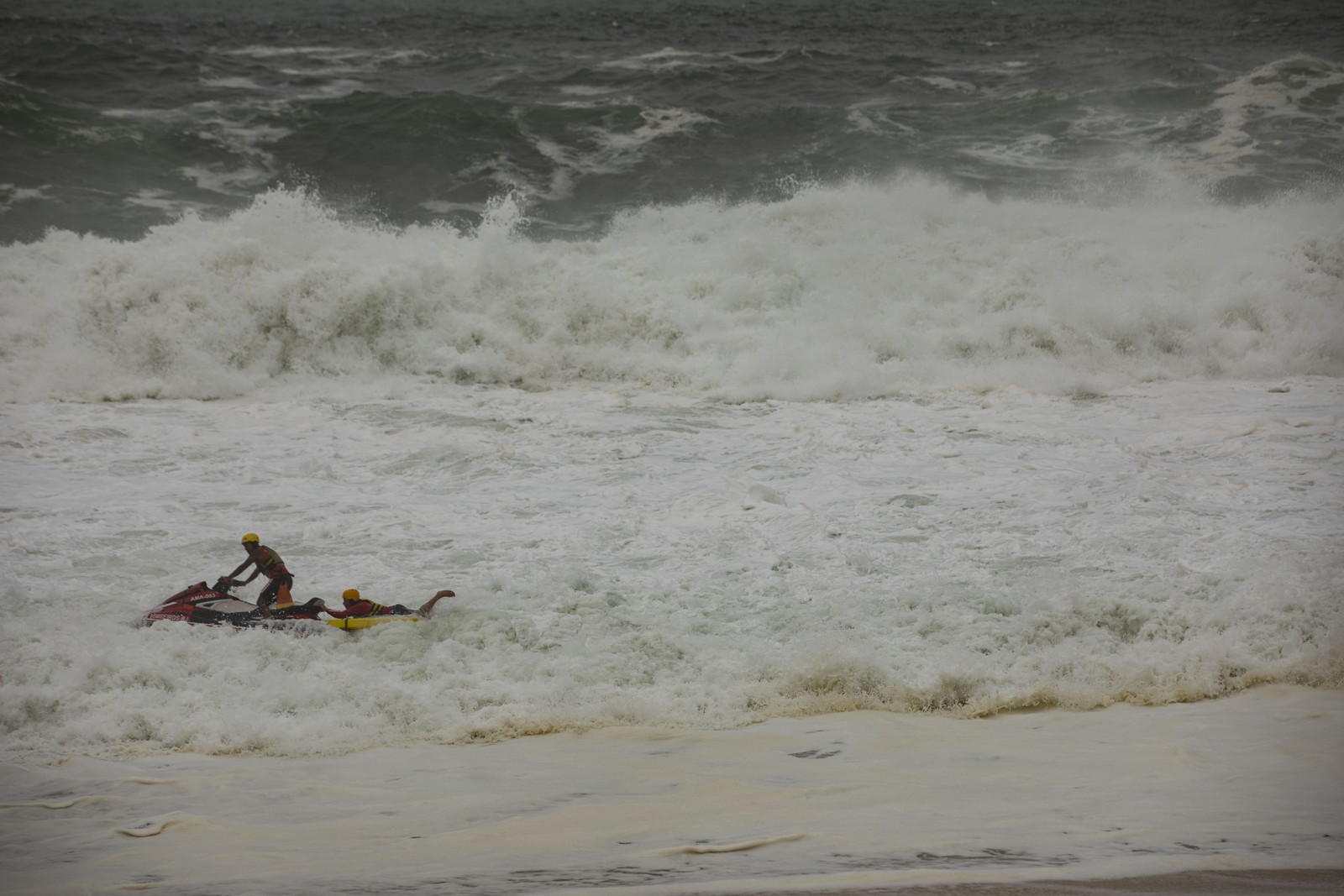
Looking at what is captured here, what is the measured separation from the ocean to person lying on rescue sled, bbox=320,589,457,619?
0.48 ft

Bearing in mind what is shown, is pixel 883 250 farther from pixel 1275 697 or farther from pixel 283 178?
pixel 283 178

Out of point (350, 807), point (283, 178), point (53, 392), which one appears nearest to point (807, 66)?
point (283, 178)

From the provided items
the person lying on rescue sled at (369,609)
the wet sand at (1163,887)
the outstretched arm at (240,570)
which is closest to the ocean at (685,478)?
the wet sand at (1163,887)

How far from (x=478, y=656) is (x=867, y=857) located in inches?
82.4

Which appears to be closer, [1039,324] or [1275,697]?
[1275,697]

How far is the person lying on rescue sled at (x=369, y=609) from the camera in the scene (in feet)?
13.5

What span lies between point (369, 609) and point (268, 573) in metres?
0.51

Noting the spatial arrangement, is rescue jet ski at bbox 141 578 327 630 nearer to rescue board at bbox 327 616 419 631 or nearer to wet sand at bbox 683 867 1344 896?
rescue board at bbox 327 616 419 631

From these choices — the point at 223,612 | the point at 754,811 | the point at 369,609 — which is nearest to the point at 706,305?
the point at 369,609

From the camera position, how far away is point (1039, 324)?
823 cm

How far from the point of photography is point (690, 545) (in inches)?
195

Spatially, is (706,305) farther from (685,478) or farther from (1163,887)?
(1163,887)

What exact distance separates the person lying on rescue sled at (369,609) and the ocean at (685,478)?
15cm

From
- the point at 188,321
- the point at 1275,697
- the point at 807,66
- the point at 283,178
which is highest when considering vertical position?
the point at 807,66
